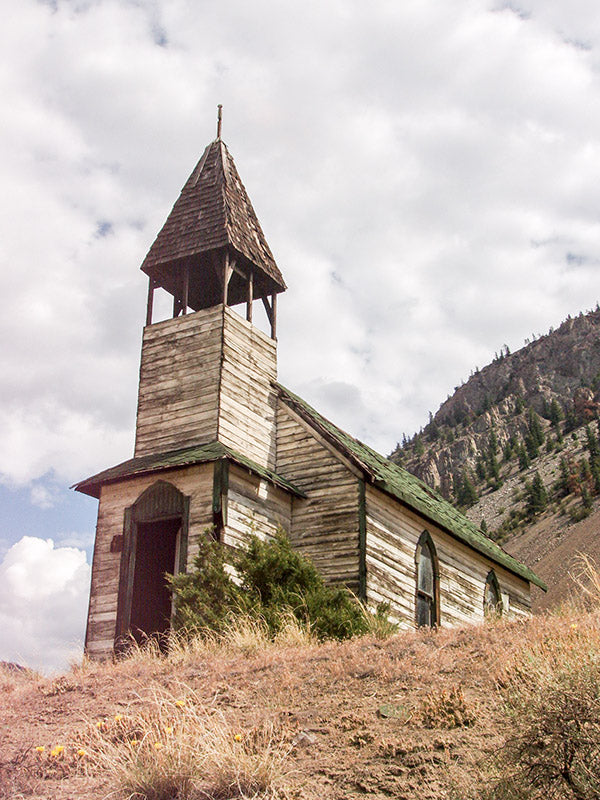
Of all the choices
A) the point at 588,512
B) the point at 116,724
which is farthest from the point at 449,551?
the point at 588,512

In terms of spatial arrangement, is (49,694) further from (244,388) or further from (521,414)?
(521,414)

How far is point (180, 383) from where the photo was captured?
19016mm

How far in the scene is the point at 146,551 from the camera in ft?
60.3

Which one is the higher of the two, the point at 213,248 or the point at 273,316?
the point at 213,248

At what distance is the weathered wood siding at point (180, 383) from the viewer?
1834 centimetres

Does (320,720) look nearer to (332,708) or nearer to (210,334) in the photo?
(332,708)

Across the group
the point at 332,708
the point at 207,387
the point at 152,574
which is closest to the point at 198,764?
the point at 332,708

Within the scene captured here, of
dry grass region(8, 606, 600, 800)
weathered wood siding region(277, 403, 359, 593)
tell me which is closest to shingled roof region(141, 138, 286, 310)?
weathered wood siding region(277, 403, 359, 593)

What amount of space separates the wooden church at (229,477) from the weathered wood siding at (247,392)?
37mm

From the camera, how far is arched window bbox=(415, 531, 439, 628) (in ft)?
64.5

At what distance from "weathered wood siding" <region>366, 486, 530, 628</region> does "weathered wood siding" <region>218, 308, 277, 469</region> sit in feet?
9.53

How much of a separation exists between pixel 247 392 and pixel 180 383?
1.58m

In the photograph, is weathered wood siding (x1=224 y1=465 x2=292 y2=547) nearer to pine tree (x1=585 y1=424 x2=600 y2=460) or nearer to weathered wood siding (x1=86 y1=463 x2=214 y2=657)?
weathered wood siding (x1=86 y1=463 x2=214 y2=657)

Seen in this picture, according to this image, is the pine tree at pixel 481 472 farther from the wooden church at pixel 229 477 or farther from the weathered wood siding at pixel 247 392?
the weathered wood siding at pixel 247 392
